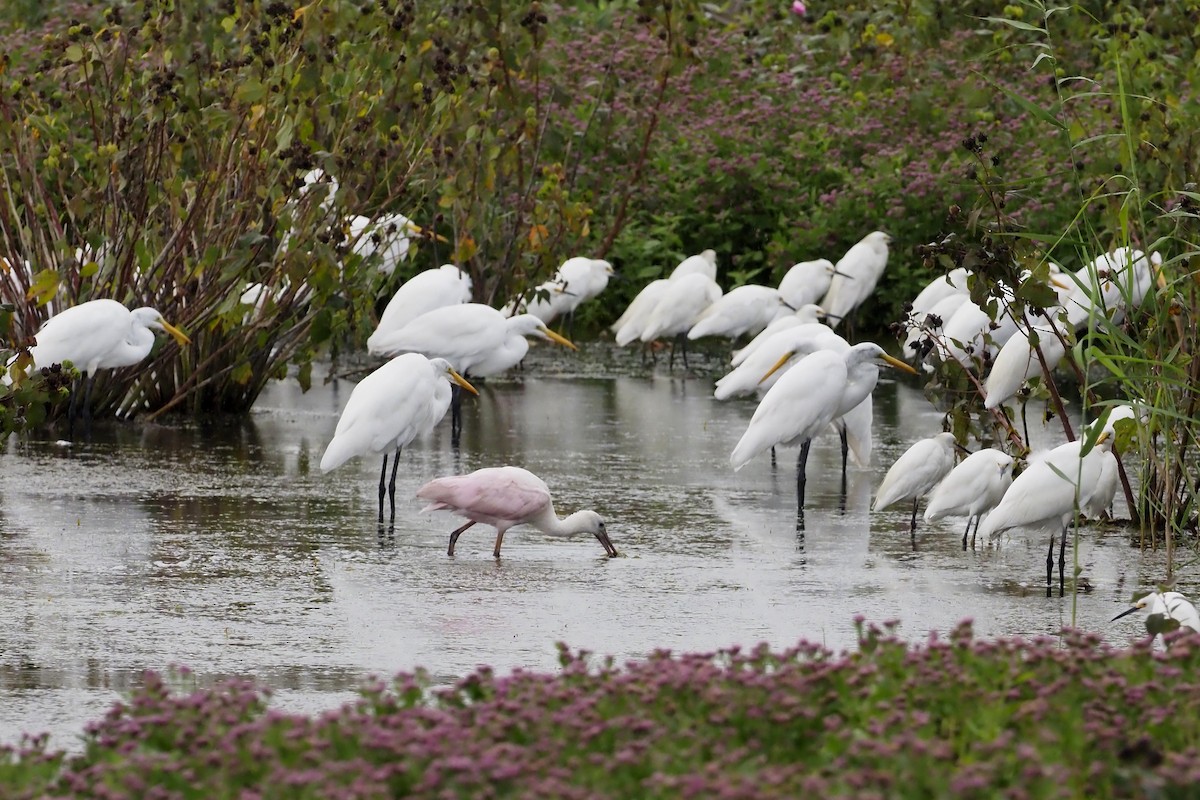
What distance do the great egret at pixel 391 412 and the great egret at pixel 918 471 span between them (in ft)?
7.14

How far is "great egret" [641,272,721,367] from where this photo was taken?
623 inches

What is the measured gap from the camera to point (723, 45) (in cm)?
2164

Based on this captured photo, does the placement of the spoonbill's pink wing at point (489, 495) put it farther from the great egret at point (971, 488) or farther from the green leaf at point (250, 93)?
the green leaf at point (250, 93)

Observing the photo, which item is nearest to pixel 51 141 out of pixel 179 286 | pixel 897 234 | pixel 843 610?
pixel 179 286

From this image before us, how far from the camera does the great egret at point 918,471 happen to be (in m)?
9.09

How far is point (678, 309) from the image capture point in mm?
15820

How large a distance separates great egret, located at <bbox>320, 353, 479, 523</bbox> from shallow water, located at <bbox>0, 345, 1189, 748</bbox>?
1.00 feet

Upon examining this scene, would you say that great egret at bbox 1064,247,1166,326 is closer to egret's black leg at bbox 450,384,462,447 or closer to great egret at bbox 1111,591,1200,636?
great egret at bbox 1111,591,1200,636

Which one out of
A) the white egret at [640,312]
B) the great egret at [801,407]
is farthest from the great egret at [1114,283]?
the white egret at [640,312]

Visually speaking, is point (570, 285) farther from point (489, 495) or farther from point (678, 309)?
point (489, 495)

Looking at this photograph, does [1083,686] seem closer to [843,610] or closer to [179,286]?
[843,610]

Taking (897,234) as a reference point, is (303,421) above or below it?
below

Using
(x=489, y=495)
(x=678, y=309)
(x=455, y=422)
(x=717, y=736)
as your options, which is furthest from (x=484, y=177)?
(x=717, y=736)

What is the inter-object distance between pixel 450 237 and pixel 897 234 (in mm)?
4150
